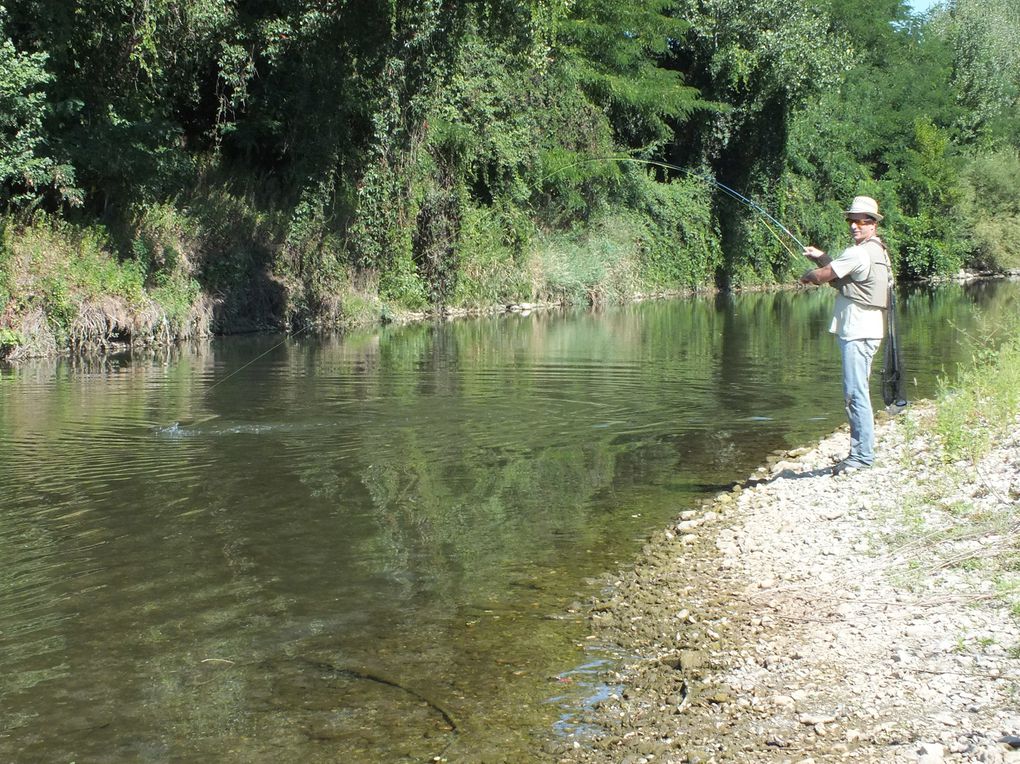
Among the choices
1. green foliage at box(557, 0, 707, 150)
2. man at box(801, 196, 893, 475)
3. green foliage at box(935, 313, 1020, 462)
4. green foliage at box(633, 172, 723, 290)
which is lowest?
green foliage at box(935, 313, 1020, 462)

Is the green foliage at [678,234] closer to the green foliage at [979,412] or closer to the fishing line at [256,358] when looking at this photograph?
the fishing line at [256,358]

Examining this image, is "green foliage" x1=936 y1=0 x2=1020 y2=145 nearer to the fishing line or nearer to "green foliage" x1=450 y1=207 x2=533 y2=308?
"green foliage" x1=450 y1=207 x2=533 y2=308

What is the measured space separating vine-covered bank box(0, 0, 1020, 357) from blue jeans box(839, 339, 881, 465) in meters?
5.19

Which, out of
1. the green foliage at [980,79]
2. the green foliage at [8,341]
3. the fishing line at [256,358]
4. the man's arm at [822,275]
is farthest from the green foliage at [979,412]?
the green foliage at [980,79]

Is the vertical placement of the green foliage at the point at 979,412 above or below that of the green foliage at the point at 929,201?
below

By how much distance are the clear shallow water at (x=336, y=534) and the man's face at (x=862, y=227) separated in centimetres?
245

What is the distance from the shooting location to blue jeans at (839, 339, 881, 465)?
8742 mm

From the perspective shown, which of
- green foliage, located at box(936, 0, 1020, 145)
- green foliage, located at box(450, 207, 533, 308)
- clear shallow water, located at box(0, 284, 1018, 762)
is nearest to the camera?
clear shallow water, located at box(0, 284, 1018, 762)

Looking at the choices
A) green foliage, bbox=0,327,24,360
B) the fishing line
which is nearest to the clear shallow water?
the fishing line

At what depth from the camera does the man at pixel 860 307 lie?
28.5 feet

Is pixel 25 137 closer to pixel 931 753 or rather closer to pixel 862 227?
pixel 862 227

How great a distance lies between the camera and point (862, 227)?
884 cm

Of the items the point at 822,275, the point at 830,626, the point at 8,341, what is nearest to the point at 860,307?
the point at 822,275

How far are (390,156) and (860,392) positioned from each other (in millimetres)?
21251
